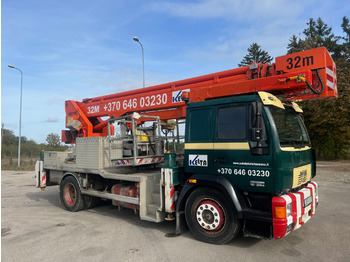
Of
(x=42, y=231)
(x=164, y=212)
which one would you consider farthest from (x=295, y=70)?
(x=42, y=231)

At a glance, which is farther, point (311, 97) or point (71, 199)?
point (71, 199)

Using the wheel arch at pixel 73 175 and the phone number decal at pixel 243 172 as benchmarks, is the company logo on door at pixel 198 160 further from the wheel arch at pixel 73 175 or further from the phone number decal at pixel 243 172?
the wheel arch at pixel 73 175

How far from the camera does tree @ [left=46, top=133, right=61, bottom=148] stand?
35.9 m

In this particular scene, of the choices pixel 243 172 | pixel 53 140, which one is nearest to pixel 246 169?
pixel 243 172

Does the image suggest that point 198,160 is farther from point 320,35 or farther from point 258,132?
point 320,35

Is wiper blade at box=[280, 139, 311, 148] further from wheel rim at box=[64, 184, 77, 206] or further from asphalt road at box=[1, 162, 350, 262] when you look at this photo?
wheel rim at box=[64, 184, 77, 206]

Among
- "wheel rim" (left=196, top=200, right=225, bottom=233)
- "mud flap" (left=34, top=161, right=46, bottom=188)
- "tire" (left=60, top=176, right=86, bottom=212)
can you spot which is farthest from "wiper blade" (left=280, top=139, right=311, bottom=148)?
"mud flap" (left=34, top=161, right=46, bottom=188)

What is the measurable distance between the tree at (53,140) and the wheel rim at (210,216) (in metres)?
34.8

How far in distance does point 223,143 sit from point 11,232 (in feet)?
15.7

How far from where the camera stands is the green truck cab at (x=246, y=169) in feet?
12.9

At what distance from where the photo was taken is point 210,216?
4520 millimetres

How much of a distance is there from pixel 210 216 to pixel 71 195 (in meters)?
4.54

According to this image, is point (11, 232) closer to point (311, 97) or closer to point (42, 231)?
point (42, 231)

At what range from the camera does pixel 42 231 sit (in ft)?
18.1
